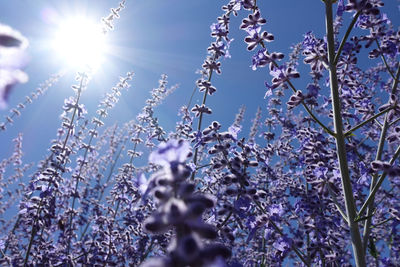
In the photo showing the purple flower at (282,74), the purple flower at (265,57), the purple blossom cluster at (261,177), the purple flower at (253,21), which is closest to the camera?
the purple blossom cluster at (261,177)

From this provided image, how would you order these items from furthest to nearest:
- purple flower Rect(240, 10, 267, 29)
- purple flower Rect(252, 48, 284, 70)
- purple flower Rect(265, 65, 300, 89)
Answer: purple flower Rect(240, 10, 267, 29) < purple flower Rect(252, 48, 284, 70) < purple flower Rect(265, 65, 300, 89)

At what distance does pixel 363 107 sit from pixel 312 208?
4.13 feet

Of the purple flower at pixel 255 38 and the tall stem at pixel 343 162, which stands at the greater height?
the purple flower at pixel 255 38

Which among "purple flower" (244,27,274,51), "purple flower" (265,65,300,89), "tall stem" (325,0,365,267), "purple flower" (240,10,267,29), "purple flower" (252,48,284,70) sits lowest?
"tall stem" (325,0,365,267)

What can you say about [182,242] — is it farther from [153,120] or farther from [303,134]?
[153,120]

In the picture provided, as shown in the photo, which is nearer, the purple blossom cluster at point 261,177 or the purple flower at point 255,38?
the purple blossom cluster at point 261,177

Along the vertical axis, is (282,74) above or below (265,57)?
below

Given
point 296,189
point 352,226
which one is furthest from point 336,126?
point 296,189

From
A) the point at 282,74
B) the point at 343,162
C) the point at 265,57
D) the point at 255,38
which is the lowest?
the point at 343,162

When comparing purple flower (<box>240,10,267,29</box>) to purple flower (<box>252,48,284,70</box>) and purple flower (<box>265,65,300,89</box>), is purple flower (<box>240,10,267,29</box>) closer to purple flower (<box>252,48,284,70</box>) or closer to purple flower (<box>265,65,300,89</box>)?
purple flower (<box>252,48,284,70</box>)

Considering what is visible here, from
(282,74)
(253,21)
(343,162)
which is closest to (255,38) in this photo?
(253,21)

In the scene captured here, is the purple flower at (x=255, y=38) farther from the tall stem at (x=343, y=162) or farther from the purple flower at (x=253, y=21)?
the tall stem at (x=343, y=162)

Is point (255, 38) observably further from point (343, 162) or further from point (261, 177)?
point (261, 177)

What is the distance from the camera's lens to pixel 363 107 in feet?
12.1
